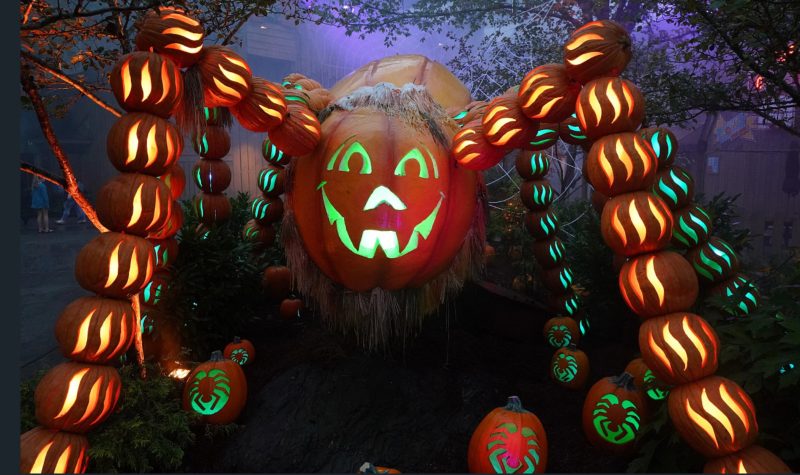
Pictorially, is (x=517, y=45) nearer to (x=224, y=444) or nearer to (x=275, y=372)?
(x=275, y=372)

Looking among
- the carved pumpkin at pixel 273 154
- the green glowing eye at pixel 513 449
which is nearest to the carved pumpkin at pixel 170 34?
the carved pumpkin at pixel 273 154

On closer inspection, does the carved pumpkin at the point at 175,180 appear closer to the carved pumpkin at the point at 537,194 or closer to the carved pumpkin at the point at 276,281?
the carved pumpkin at the point at 276,281

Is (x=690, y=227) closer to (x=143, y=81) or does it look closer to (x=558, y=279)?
(x=558, y=279)

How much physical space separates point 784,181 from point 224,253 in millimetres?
4878

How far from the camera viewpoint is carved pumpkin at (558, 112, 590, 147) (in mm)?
3100

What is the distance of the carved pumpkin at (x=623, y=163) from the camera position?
5.74 feet

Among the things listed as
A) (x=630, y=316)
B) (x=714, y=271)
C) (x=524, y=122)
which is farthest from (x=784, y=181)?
(x=524, y=122)

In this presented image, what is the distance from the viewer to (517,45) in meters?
4.41

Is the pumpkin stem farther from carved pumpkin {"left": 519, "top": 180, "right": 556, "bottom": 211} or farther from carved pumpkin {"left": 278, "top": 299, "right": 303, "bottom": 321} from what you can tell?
carved pumpkin {"left": 278, "top": 299, "right": 303, "bottom": 321}

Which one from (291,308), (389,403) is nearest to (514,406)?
(389,403)

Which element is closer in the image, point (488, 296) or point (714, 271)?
point (714, 271)

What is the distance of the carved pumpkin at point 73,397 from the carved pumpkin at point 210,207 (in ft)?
6.73

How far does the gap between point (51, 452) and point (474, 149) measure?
2.01 metres

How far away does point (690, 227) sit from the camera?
8.46 ft
